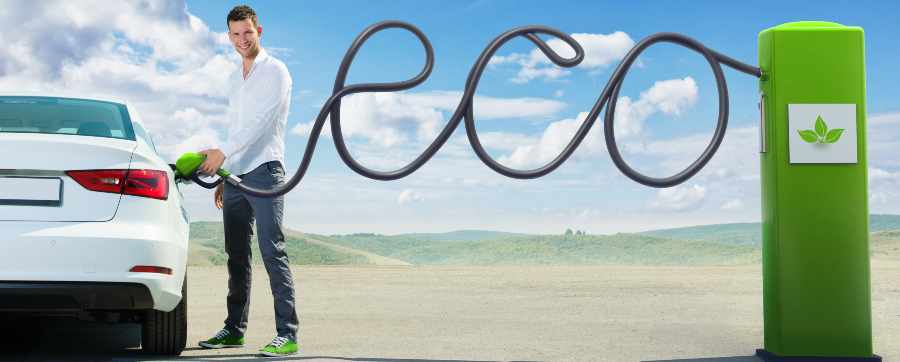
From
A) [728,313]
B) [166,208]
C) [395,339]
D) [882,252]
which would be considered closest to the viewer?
[166,208]

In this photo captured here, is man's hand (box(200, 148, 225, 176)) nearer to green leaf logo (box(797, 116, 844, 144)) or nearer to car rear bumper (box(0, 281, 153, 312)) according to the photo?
car rear bumper (box(0, 281, 153, 312))

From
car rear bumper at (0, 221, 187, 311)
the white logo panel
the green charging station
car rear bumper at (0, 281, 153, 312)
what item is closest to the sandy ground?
the green charging station

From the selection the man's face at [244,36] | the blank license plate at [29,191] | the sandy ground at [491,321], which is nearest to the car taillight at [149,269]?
the blank license plate at [29,191]

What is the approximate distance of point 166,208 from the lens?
15.6 feet

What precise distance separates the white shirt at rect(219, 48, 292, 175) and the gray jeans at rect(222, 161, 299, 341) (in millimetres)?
77

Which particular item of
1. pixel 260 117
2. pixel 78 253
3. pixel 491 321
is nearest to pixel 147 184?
pixel 78 253

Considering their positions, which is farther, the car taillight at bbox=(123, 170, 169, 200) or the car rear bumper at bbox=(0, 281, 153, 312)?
the car taillight at bbox=(123, 170, 169, 200)

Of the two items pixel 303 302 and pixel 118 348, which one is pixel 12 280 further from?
pixel 303 302

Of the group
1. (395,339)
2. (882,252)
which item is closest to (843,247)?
(395,339)

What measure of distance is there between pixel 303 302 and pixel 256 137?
4.69 metres

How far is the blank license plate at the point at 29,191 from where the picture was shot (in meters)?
4.50

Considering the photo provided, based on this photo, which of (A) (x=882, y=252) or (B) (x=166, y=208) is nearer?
(B) (x=166, y=208)

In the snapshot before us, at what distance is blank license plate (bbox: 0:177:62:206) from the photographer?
4500 millimetres

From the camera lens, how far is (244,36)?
221 inches
